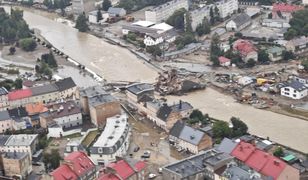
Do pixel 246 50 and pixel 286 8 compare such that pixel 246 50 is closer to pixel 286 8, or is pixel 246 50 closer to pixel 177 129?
pixel 286 8

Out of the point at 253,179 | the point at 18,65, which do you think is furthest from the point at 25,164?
the point at 18,65

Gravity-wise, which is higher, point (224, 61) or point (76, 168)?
point (76, 168)

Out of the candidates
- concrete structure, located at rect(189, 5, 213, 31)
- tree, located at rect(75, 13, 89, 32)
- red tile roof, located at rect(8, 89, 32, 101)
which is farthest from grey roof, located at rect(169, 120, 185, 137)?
tree, located at rect(75, 13, 89, 32)

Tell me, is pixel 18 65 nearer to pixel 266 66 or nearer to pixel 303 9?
pixel 266 66

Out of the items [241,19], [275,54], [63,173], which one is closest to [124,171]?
[63,173]

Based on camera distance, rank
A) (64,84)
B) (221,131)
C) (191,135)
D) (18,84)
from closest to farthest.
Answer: (191,135) < (221,131) < (64,84) < (18,84)

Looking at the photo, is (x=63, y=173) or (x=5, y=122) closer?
(x=63, y=173)
